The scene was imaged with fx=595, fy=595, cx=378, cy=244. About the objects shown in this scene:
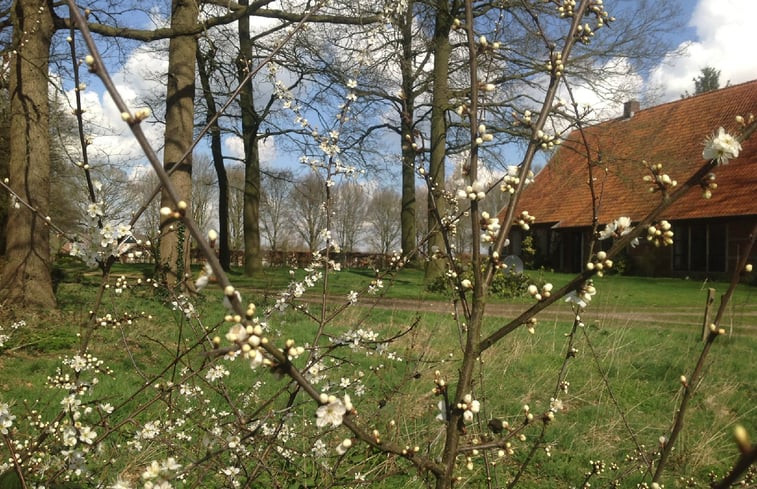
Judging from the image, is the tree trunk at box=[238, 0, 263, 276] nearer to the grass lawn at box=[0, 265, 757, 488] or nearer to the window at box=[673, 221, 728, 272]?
the grass lawn at box=[0, 265, 757, 488]

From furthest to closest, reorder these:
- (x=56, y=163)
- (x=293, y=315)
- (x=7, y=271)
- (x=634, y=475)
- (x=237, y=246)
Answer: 1. (x=237, y=246)
2. (x=56, y=163)
3. (x=293, y=315)
4. (x=7, y=271)
5. (x=634, y=475)

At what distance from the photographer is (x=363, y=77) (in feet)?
53.3

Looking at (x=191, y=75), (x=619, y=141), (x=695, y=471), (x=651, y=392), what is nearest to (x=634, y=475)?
(x=695, y=471)

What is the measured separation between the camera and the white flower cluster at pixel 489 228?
156 centimetres

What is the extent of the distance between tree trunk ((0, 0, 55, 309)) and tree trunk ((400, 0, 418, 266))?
502 centimetres

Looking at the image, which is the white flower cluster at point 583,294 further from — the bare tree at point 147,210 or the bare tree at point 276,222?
the bare tree at point 276,222

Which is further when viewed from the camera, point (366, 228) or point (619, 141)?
point (366, 228)

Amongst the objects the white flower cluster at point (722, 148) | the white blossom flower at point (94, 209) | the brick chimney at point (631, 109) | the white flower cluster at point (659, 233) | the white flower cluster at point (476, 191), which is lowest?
the white flower cluster at point (659, 233)

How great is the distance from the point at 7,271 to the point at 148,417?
502cm

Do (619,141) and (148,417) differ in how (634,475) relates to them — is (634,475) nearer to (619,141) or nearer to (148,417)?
(148,417)

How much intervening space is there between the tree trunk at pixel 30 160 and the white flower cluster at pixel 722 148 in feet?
27.8

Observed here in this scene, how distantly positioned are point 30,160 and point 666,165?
14.1 m

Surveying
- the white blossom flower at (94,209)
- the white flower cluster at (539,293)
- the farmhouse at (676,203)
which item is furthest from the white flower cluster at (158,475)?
the farmhouse at (676,203)

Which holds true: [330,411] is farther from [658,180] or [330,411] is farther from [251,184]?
[251,184]
